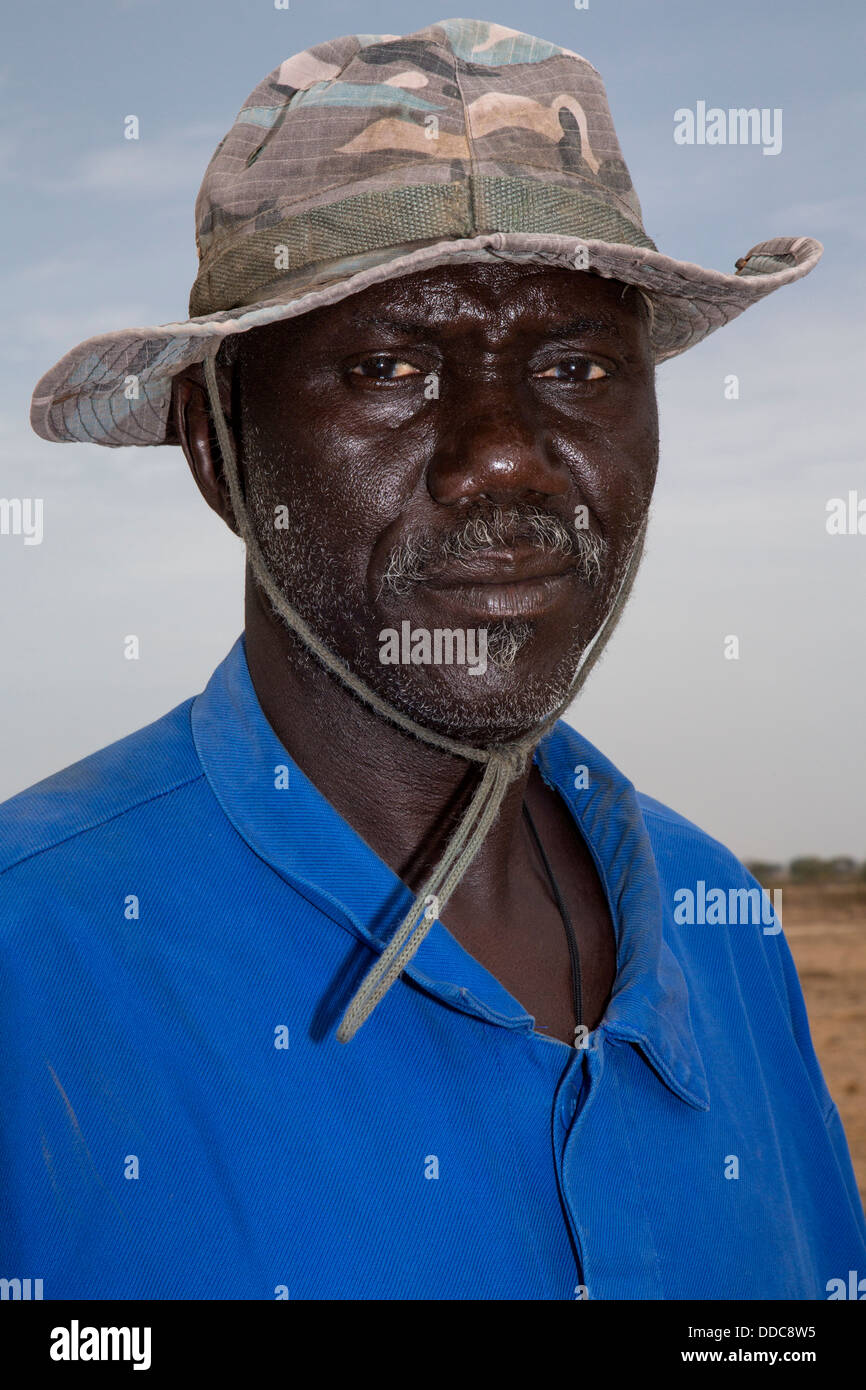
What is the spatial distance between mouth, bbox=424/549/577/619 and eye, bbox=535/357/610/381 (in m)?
0.28

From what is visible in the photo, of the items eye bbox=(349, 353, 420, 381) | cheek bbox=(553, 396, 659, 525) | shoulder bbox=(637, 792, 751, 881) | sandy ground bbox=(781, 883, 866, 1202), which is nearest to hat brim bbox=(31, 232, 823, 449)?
eye bbox=(349, 353, 420, 381)

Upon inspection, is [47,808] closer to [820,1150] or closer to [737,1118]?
[737,1118]

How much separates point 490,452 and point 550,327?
10.2 inches

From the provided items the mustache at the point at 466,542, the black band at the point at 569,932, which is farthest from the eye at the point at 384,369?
the black band at the point at 569,932

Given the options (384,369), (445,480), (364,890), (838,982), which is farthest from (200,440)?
(838,982)

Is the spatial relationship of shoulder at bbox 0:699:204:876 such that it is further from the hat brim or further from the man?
the hat brim

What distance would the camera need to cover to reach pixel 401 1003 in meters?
1.92

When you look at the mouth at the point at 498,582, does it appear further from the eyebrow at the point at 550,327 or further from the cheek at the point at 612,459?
the eyebrow at the point at 550,327

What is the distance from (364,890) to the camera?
6.44 feet

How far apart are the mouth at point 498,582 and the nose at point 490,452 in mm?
90

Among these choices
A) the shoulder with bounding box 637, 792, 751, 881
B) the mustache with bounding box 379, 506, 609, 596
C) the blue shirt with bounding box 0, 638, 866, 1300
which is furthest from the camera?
the shoulder with bounding box 637, 792, 751, 881

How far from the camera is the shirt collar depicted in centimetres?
193

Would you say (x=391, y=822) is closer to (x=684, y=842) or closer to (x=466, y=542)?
(x=466, y=542)

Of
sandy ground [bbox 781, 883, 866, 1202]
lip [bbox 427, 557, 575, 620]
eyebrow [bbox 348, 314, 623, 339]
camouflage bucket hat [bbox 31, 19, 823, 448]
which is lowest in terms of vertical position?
sandy ground [bbox 781, 883, 866, 1202]
